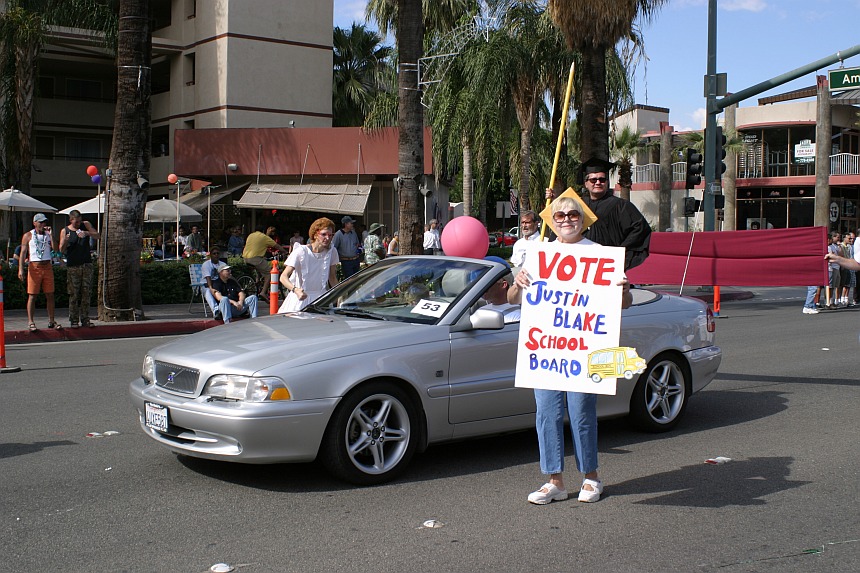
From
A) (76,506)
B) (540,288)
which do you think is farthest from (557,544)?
(76,506)

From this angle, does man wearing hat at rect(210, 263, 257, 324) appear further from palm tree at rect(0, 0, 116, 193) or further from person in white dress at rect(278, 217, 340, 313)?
palm tree at rect(0, 0, 116, 193)

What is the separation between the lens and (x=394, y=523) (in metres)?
5.06

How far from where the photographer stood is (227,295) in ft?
48.6

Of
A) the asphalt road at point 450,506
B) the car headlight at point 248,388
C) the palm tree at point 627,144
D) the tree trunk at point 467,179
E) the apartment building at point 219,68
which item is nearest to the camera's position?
the asphalt road at point 450,506

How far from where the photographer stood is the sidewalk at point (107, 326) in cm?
1428

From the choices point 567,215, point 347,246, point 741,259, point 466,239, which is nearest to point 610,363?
point 567,215

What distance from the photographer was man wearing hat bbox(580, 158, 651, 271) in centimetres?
667

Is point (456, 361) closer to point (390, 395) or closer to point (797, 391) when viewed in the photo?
point (390, 395)

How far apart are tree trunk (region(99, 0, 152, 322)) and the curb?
21.6 inches

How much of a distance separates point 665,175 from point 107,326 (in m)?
38.9

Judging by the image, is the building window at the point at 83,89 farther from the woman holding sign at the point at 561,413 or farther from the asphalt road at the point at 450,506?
the woman holding sign at the point at 561,413

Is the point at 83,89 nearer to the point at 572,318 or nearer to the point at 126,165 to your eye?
the point at 126,165

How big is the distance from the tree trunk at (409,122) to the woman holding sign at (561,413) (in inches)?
437

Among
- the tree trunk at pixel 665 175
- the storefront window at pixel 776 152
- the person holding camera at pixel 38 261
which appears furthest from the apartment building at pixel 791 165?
the person holding camera at pixel 38 261
